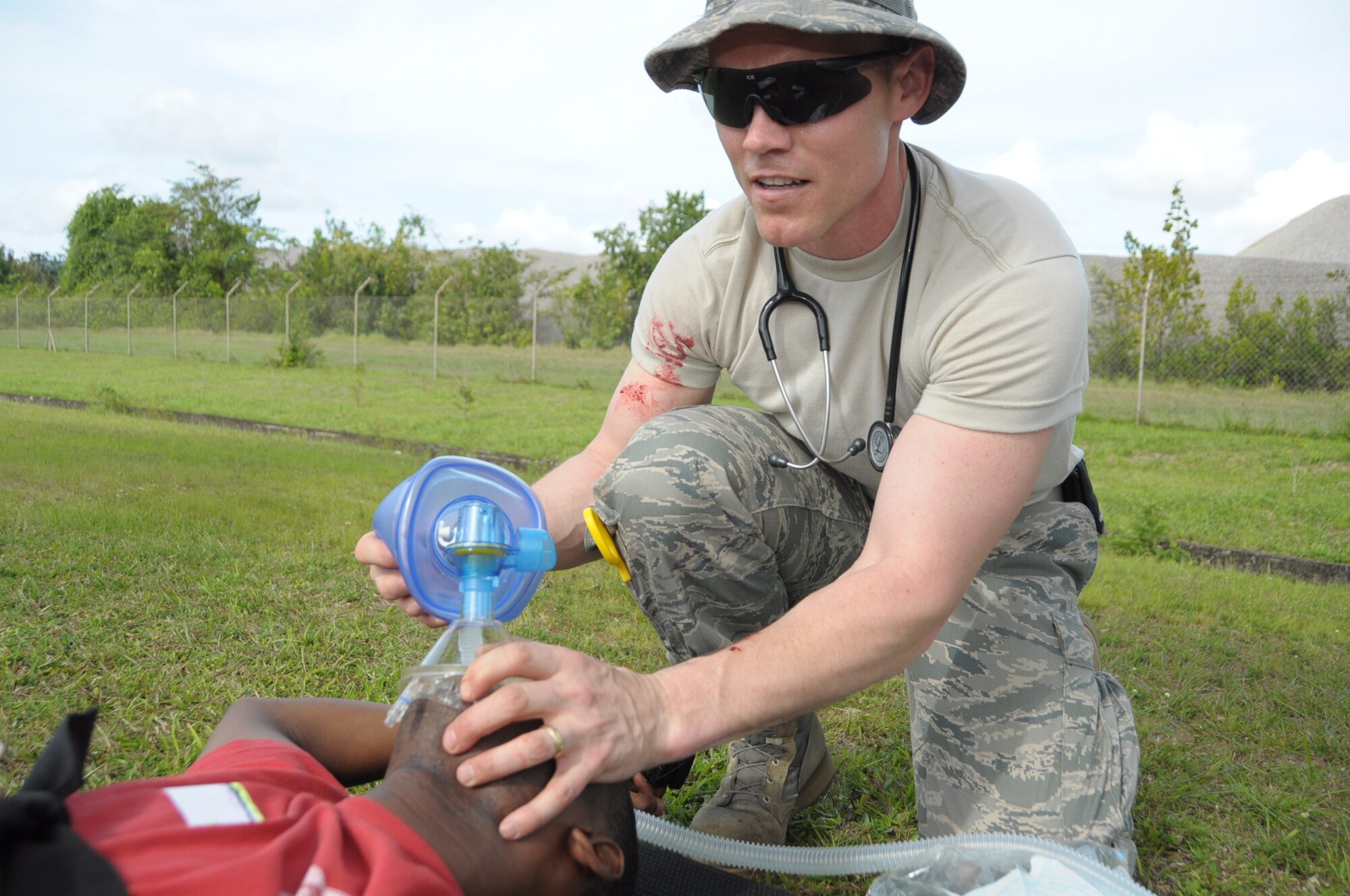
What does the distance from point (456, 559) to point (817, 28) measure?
110 centimetres

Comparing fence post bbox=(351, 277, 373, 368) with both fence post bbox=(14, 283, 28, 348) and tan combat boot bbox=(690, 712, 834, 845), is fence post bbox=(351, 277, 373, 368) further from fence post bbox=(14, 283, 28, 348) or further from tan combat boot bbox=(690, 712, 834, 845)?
tan combat boot bbox=(690, 712, 834, 845)

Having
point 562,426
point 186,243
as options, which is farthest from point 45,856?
point 186,243

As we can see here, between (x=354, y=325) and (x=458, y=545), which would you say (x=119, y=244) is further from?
(x=458, y=545)

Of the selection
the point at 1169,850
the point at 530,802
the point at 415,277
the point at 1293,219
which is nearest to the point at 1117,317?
the point at 1169,850

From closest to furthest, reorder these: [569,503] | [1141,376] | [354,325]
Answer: [569,503] → [1141,376] → [354,325]

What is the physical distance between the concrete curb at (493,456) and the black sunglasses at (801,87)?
453 cm

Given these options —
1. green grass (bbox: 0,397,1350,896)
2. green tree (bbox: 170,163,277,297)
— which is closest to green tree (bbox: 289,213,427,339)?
green tree (bbox: 170,163,277,297)

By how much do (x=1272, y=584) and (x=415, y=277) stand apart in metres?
24.0

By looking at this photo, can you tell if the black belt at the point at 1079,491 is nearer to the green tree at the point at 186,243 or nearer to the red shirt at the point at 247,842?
the red shirt at the point at 247,842

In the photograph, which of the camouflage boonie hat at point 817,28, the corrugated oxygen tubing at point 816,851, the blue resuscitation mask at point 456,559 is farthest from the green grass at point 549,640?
the camouflage boonie hat at point 817,28

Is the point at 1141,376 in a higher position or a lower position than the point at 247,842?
higher

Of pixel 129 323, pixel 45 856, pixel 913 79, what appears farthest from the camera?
pixel 129 323

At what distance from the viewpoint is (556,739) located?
1.33m

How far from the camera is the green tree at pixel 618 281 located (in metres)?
15.4
